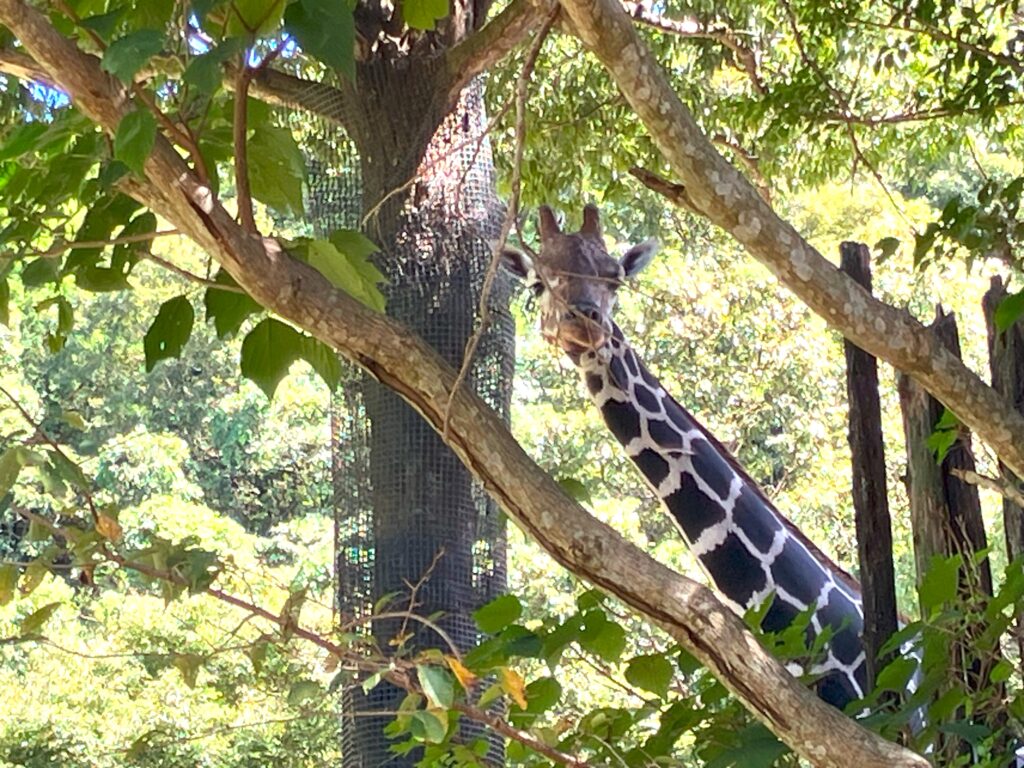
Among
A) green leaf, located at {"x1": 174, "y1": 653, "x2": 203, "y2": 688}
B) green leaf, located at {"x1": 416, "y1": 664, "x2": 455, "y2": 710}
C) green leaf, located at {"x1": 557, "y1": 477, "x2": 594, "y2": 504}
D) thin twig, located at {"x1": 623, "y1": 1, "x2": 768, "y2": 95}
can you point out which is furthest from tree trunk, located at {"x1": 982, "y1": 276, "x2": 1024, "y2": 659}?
thin twig, located at {"x1": 623, "y1": 1, "x2": 768, "y2": 95}

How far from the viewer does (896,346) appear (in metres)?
1.53

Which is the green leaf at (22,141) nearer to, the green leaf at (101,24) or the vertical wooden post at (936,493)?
the green leaf at (101,24)

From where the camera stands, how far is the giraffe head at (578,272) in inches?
132

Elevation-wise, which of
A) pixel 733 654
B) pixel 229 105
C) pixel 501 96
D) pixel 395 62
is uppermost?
pixel 501 96

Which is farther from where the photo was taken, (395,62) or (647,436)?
(395,62)

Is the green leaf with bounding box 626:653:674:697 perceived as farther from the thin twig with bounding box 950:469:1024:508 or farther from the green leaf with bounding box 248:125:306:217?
the green leaf with bounding box 248:125:306:217

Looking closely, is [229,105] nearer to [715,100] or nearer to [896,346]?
[896,346]

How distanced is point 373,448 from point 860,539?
2039mm

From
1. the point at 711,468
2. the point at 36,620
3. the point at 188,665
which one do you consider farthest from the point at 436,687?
the point at 711,468

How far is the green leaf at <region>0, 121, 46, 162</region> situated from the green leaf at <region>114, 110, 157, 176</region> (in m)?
0.17

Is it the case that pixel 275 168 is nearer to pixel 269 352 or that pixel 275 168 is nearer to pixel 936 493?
pixel 269 352

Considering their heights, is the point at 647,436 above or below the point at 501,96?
below

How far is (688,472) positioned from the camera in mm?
3721

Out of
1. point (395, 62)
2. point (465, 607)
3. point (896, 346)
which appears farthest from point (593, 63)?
point (896, 346)
